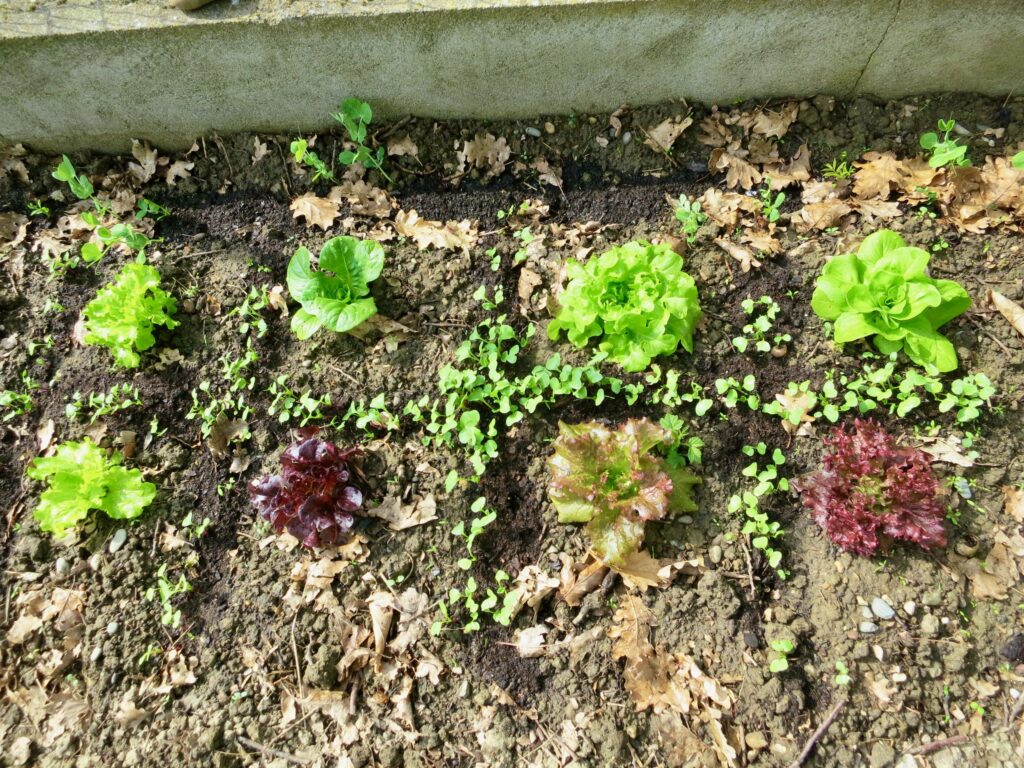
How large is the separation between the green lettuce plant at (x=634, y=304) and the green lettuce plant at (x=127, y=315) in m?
2.28

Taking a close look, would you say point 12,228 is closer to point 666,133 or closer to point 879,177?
point 666,133

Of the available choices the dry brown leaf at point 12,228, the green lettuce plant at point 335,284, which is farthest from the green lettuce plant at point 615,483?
the dry brown leaf at point 12,228

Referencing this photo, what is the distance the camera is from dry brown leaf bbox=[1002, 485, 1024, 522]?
2840mm

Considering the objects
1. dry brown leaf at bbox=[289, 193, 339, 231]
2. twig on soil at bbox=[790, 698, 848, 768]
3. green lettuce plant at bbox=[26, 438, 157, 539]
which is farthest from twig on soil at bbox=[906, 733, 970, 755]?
dry brown leaf at bbox=[289, 193, 339, 231]

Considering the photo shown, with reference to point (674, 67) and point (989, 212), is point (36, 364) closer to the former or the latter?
point (674, 67)

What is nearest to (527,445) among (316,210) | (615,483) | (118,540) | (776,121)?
(615,483)

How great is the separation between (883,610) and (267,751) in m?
2.83

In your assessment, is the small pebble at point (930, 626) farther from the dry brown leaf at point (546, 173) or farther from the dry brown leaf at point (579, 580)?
the dry brown leaf at point (546, 173)

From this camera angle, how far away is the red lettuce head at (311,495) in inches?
115

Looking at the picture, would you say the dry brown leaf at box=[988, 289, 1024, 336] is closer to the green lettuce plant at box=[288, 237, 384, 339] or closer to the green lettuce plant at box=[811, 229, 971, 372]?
the green lettuce plant at box=[811, 229, 971, 372]

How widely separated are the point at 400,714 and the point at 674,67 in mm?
3634

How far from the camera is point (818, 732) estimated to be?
2.60m

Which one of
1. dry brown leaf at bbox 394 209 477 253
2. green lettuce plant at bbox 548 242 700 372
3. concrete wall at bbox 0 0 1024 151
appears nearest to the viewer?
green lettuce plant at bbox 548 242 700 372

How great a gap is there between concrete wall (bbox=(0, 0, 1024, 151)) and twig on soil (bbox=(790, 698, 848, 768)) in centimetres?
329
